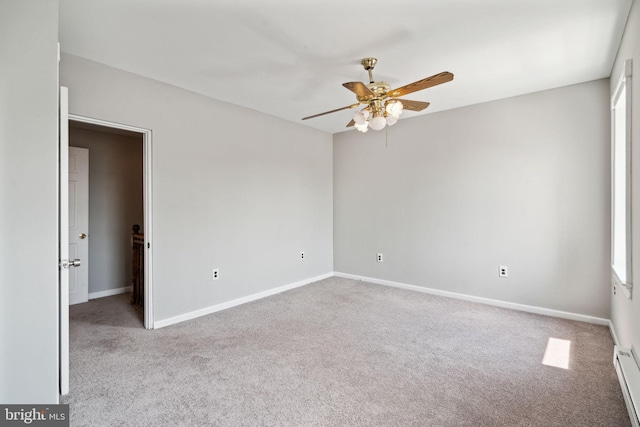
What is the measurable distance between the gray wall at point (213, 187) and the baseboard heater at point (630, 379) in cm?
356

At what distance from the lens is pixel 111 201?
456 centimetres

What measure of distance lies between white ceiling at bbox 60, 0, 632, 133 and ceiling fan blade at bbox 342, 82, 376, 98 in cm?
38

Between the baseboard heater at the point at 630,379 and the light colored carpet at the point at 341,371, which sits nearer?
the baseboard heater at the point at 630,379

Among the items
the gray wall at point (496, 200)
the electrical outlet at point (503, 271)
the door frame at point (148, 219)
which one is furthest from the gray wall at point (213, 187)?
the electrical outlet at point (503, 271)

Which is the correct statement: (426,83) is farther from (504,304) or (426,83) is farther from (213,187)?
(504,304)

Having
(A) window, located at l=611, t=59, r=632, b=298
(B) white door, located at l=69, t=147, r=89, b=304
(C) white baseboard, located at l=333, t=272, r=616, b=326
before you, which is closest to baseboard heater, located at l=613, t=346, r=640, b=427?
(A) window, located at l=611, t=59, r=632, b=298

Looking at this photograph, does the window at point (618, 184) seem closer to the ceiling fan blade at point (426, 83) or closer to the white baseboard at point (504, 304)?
the white baseboard at point (504, 304)

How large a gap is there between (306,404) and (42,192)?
1.93 m

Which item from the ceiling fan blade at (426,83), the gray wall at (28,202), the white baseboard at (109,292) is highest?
the ceiling fan blade at (426,83)

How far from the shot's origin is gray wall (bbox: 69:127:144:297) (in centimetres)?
437

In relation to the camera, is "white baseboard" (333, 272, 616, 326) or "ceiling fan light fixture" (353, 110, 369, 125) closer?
"ceiling fan light fixture" (353, 110, 369, 125)

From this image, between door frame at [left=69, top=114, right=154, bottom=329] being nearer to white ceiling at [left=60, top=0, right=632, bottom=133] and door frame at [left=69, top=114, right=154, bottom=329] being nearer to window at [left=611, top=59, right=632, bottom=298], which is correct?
white ceiling at [left=60, top=0, right=632, bottom=133]

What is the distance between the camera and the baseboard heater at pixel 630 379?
5.10ft
